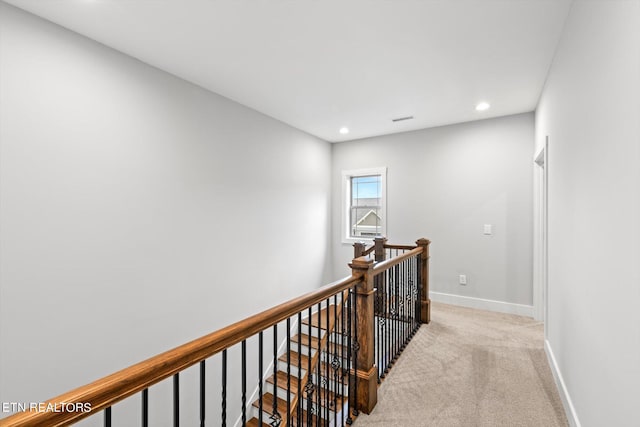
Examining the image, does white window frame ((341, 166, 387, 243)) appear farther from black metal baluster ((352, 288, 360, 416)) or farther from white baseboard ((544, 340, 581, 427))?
black metal baluster ((352, 288, 360, 416))

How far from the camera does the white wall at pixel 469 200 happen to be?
12.7ft

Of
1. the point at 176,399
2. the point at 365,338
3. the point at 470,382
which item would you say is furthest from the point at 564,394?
the point at 176,399

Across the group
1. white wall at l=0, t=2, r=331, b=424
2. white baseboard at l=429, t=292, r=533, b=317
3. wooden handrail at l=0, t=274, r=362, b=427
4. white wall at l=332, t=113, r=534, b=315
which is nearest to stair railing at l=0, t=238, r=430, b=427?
wooden handrail at l=0, t=274, r=362, b=427

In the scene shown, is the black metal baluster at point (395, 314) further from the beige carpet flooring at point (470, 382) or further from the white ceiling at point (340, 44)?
the white ceiling at point (340, 44)

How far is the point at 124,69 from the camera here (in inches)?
99.8

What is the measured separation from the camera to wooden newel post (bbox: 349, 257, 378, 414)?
1.96 m

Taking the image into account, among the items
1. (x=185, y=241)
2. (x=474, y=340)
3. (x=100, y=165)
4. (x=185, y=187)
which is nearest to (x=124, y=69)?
(x=100, y=165)

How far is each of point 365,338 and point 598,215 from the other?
1442 millimetres

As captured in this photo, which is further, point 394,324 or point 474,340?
point 474,340

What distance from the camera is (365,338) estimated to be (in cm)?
200

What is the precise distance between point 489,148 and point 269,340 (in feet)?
13.3

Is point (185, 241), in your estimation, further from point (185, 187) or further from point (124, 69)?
point (124, 69)

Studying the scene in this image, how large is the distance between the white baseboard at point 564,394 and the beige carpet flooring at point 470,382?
57 mm

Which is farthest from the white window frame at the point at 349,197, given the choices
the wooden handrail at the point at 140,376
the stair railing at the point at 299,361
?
the wooden handrail at the point at 140,376
